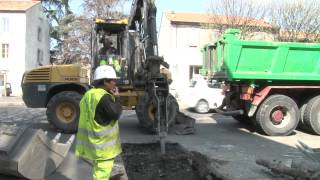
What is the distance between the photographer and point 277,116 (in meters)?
13.6

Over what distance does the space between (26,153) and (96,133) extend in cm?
197

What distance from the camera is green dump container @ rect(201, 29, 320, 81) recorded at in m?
13.4

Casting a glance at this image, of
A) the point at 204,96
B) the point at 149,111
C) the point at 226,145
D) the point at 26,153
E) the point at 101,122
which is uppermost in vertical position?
the point at 204,96

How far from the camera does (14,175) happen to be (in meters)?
7.29

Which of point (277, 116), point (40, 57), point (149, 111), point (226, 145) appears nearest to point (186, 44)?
point (40, 57)

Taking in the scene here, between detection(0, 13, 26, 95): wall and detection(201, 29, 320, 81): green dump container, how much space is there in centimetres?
3203

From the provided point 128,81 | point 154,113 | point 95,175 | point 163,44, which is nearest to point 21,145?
point 95,175

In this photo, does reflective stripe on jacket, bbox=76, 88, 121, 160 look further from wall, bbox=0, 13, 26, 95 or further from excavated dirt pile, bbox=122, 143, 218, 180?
wall, bbox=0, 13, 26, 95

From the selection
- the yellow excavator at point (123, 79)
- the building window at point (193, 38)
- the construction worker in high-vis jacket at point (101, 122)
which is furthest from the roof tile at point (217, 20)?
the construction worker in high-vis jacket at point (101, 122)

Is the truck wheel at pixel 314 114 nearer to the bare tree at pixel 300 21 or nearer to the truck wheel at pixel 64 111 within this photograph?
the truck wheel at pixel 64 111

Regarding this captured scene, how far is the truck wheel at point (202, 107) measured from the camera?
2081cm

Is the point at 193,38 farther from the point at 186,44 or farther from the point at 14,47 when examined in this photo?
the point at 14,47

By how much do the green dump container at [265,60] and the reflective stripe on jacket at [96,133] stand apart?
7960mm

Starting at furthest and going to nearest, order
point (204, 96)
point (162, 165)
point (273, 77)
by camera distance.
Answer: point (204, 96), point (273, 77), point (162, 165)
